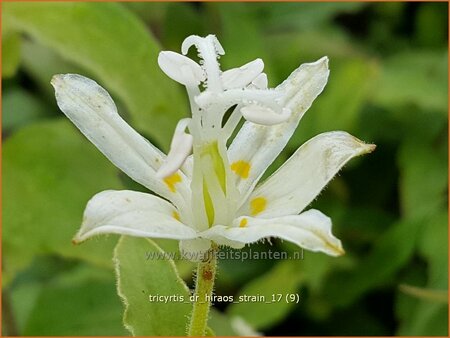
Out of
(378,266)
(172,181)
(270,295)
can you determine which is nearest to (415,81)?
(378,266)

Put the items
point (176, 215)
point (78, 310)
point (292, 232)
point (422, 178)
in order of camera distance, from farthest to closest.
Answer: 1. point (422, 178)
2. point (78, 310)
3. point (176, 215)
4. point (292, 232)

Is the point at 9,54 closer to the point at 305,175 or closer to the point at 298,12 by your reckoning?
the point at 305,175

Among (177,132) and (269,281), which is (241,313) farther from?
(177,132)

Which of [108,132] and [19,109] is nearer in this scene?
[108,132]

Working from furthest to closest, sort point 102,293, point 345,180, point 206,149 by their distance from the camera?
point 345,180
point 102,293
point 206,149

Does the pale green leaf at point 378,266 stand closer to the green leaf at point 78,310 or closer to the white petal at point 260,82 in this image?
the green leaf at point 78,310

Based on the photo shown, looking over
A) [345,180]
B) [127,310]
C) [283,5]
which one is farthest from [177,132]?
[283,5]
